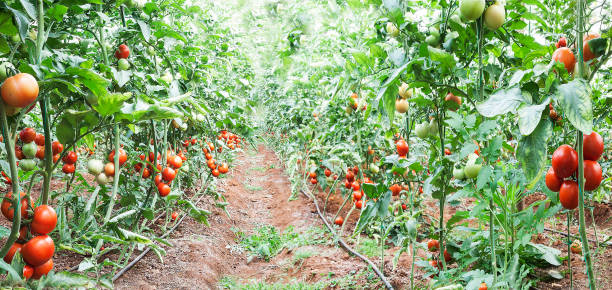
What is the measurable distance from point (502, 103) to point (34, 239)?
1.14 meters

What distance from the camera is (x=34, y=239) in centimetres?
93

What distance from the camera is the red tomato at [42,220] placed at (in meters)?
0.95

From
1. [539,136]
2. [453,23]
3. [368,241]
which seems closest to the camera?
[539,136]

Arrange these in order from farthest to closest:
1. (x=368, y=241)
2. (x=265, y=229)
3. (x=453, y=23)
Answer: (x=265, y=229), (x=368, y=241), (x=453, y=23)

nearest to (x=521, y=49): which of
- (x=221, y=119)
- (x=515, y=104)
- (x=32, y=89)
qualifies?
(x=515, y=104)

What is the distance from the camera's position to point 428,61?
4.05 feet

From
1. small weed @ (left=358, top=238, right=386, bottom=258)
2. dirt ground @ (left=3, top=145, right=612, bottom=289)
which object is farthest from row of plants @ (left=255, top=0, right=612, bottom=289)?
small weed @ (left=358, top=238, right=386, bottom=258)

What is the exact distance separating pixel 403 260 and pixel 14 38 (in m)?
2.20

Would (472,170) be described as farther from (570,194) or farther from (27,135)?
(27,135)

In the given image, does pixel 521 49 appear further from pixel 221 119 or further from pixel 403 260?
pixel 221 119

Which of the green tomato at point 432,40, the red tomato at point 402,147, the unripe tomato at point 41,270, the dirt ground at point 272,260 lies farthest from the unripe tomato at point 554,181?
the unripe tomato at point 41,270

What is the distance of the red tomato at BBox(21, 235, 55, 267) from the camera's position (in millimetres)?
926

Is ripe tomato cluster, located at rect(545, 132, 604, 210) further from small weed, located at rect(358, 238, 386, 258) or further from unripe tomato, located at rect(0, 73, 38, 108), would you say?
small weed, located at rect(358, 238, 386, 258)

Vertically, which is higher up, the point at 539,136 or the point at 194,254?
A: the point at 539,136
